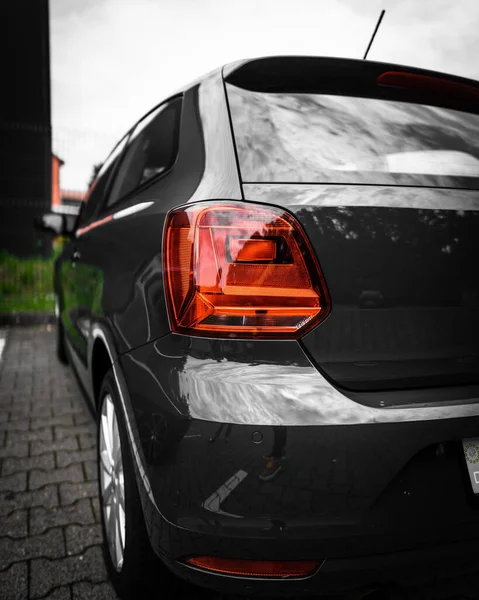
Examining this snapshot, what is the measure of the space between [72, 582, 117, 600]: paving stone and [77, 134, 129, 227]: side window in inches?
71.1

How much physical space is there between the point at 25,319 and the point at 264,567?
278 inches

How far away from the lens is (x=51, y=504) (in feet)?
8.09

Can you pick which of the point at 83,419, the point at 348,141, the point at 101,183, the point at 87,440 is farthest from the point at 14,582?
the point at 101,183

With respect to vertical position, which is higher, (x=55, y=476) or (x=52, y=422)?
(x=55, y=476)

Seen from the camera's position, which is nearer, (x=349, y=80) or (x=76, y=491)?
(x=349, y=80)

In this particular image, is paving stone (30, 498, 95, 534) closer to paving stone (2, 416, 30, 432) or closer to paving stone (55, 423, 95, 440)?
paving stone (55, 423, 95, 440)

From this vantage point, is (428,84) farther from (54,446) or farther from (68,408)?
(68,408)

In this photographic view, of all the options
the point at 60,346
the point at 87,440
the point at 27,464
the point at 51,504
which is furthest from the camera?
the point at 60,346

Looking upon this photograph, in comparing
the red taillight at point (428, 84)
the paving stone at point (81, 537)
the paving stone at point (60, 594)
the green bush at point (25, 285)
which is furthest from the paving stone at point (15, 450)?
the green bush at point (25, 285)

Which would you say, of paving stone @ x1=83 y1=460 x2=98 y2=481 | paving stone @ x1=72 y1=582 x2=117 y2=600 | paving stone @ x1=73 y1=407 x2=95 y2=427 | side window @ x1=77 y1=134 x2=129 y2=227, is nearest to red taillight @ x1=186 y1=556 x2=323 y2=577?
paving stone @ x1=72 y1=582 x2=117 y2=600

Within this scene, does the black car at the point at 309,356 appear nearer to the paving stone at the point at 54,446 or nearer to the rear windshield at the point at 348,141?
the rear windshield at the point at 348,141

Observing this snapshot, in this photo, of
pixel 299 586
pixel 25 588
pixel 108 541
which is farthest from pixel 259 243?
pixel 25 588

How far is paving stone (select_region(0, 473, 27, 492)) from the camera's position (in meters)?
2.58

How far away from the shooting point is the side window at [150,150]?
1.77 m
